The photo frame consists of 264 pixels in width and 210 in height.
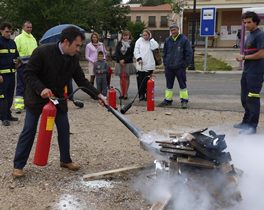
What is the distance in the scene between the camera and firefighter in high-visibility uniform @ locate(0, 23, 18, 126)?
7465 mm

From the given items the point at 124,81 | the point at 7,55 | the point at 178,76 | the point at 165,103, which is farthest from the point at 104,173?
the point at 124,81

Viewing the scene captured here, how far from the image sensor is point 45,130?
4.55 m

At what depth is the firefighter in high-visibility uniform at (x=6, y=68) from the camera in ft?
24.5

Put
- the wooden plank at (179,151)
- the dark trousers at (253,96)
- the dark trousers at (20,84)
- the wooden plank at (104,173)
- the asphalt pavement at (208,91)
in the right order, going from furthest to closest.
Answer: the asphalt pavement at (208,91)
the dark trousers at (20,84)
the dark trousers at (253,96)
the wooden plank at (104,173)
the wooden plank at (179,151)

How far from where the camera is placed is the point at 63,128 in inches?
197

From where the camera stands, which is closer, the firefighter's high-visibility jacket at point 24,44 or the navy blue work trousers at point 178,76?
the firefighter's high-visibility jacket at point 24,44

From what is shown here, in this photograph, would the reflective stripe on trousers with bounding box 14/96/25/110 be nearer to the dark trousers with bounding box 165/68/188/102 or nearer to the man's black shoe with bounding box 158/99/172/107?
the man's black shoe with bounding box 158/99/172/107

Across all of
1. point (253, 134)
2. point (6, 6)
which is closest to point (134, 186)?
point (253, 134)

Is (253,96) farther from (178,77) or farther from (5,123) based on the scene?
(5,123)

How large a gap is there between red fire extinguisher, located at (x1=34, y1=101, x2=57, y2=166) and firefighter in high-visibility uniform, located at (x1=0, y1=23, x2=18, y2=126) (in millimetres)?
3023

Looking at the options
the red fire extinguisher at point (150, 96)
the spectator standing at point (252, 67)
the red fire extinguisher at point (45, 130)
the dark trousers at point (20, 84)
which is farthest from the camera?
the red fire extinguisher at point (150, 96)

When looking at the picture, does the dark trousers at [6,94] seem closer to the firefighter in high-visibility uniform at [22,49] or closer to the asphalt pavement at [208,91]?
the firefighter in high-visibility uniform at [22,49]

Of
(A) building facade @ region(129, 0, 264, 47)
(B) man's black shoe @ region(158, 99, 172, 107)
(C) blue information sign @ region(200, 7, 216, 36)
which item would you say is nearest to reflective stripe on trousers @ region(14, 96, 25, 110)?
(B) man's black shoe @ region(158, 99, 172, 107)

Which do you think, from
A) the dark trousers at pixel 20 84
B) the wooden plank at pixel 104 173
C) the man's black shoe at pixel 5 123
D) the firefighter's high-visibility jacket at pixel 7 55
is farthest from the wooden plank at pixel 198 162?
the dark trousers at pixel 20 84
